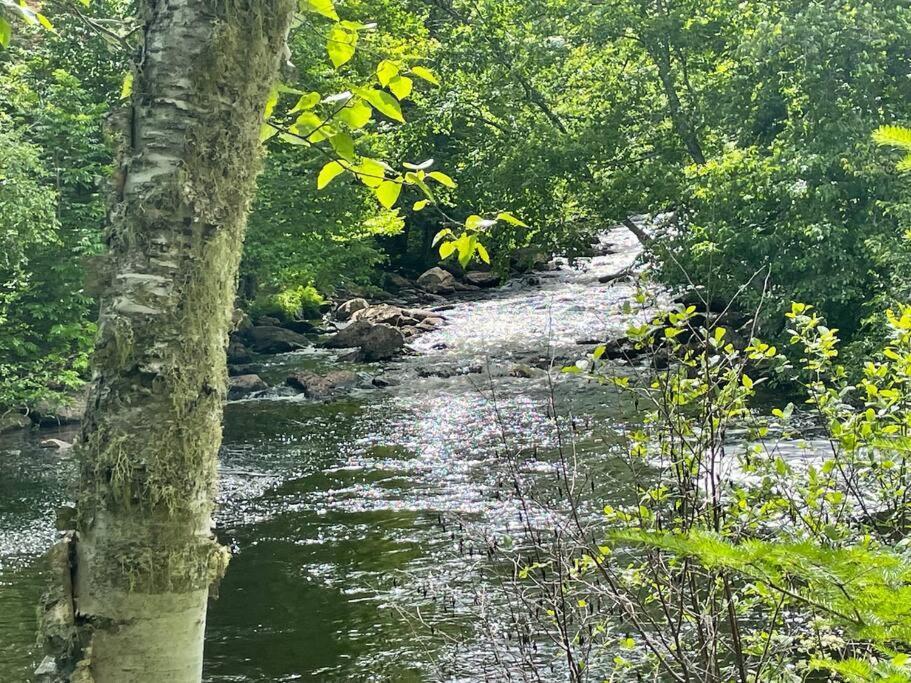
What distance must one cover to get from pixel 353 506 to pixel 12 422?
817 centimetres

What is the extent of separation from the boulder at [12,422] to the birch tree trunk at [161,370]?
15.1 meters

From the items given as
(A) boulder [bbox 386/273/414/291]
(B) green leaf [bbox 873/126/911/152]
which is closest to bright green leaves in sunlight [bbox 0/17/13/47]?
(B) green leaf [bbox 873/126/911/152]

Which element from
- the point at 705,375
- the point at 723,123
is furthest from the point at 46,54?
the point at 705,375

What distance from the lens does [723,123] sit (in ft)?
56.0

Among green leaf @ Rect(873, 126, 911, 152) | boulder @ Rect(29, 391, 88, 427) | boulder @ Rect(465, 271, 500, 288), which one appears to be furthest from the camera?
boulder @ Rect(465, 271, 500, 288)

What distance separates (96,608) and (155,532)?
0.55ft

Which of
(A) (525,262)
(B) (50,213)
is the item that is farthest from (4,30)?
(A) (525,262)

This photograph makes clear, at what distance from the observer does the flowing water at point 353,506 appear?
21.4 ft

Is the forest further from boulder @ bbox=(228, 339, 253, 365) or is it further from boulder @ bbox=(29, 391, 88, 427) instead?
boulder @ bbox=(228, 339, 253, 365)

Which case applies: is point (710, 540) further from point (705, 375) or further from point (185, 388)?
point (705, 375)

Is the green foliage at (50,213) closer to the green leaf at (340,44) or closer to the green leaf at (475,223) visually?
the green leaf at (340,44)

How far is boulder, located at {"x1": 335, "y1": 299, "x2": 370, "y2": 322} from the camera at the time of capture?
2638 centimetres

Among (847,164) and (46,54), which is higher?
(46,54)

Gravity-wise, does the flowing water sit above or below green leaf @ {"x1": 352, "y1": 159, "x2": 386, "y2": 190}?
below
